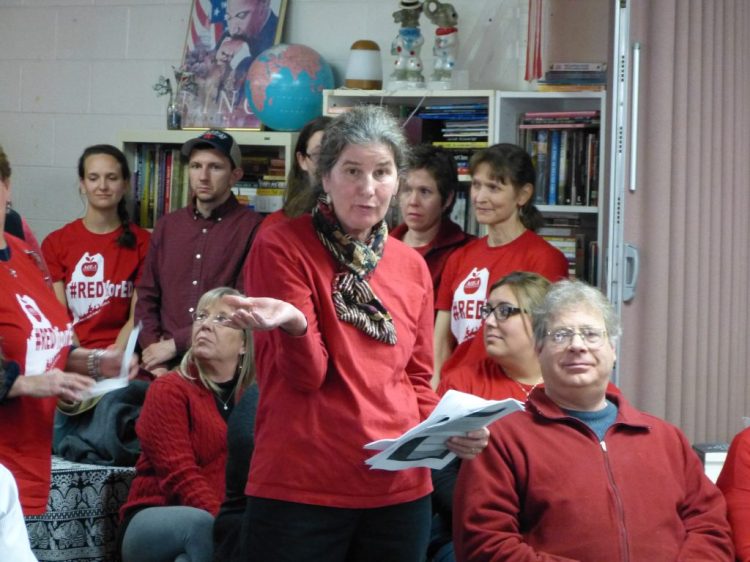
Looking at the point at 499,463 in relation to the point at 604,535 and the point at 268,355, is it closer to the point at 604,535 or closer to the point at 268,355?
the point at 604,535

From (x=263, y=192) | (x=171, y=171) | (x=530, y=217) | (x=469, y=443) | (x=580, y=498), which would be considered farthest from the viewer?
(x=171, y=171)

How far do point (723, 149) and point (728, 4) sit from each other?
45cm

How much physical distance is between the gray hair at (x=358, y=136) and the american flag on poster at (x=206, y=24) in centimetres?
266

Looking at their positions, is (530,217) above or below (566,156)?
below

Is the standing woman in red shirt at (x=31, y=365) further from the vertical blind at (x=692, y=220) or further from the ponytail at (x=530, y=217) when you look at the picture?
the vertical blind at (x=692, y=220)

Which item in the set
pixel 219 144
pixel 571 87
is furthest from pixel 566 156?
pixel 219 144

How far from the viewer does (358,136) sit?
192 cm

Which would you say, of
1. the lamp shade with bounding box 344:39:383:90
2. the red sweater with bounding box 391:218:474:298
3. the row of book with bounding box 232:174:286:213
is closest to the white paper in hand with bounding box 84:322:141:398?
the red sweater with bounding box 391:218:474:298

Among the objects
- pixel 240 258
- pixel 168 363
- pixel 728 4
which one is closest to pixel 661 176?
pixel 728 4

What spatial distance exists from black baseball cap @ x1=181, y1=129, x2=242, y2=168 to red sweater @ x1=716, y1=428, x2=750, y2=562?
2.09m

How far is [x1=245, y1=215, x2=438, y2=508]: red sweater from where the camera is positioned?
1.85 meters

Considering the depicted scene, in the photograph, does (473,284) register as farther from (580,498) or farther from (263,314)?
(263,314)

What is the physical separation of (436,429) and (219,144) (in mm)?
2210

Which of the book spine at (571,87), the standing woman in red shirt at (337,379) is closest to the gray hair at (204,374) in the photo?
the standing woman in red shirt at (337,379)
